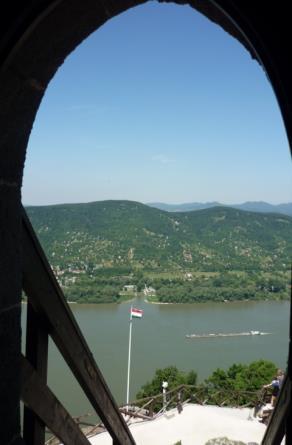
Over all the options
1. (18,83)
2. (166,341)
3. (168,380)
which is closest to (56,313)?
(18,83)

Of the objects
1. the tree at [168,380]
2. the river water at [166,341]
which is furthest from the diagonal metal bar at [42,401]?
the tree at [168,380]

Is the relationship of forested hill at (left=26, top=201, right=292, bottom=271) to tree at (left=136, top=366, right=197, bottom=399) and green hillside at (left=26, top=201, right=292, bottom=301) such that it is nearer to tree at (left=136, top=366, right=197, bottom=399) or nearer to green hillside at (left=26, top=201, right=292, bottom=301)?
green hillside at (left=26, top=201, right=292, bottom=301)

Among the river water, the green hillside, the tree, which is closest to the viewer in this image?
the tree

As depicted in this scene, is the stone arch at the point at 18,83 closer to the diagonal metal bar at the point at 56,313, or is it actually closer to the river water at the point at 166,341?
the diagonal metal bar at the point at 56,313

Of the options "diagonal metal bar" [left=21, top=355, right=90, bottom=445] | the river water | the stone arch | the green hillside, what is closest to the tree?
the river water

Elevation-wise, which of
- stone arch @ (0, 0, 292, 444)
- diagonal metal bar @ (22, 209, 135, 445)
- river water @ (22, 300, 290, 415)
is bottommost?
river water @ (22, 300, 290, 415)

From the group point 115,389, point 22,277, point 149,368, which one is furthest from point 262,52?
point 149,368

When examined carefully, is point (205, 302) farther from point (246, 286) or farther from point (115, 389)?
point (115, 389)
